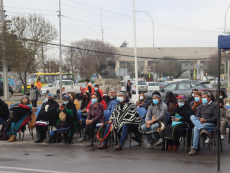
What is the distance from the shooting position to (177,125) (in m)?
8.26

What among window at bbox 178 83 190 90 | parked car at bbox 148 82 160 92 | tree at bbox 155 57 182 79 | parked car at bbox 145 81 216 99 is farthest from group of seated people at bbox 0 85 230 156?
tree at bbox 155 57 182 79

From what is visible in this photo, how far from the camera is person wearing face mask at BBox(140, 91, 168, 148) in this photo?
8.57 metres

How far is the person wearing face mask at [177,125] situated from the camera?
8.16 m

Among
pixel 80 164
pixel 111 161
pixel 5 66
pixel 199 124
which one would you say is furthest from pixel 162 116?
pixel 5 66

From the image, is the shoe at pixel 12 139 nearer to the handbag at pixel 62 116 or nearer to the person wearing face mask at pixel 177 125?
the handbag at pixel 62 116

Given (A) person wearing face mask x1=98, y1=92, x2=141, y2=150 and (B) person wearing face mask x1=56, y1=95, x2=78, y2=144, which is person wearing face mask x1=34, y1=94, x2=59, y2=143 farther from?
(A) person wearing face mask x1=98, y1=92, x2=141, y2=150

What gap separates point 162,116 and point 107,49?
191 ft

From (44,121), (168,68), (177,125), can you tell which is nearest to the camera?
(177,125)

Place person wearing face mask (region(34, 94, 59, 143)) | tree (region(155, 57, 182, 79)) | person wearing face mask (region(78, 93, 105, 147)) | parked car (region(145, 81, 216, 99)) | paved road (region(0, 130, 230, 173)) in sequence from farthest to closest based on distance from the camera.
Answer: tree (region(155, 57, 182, 79)) < parked car (region(145, 81, 216, 99)) < person wearing face mask (region(34, 94, 59, 143)) < person wearing face mask (region(78, 93, 105, 147)) < paved road (region(0, 130, 230, 173))

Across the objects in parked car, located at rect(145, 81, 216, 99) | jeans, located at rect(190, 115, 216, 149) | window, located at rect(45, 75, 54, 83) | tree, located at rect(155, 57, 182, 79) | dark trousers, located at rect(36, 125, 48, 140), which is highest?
tree, located at rect(155, 57, 182, 79)

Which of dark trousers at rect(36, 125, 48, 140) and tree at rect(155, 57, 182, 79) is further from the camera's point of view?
tree at rect(155, 57, 182, 79)

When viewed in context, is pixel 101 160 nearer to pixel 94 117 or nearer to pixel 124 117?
pixel 124 117

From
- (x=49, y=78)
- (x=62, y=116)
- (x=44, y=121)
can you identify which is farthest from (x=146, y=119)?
(x=49, y=78)

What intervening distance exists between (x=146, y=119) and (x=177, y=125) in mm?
944
